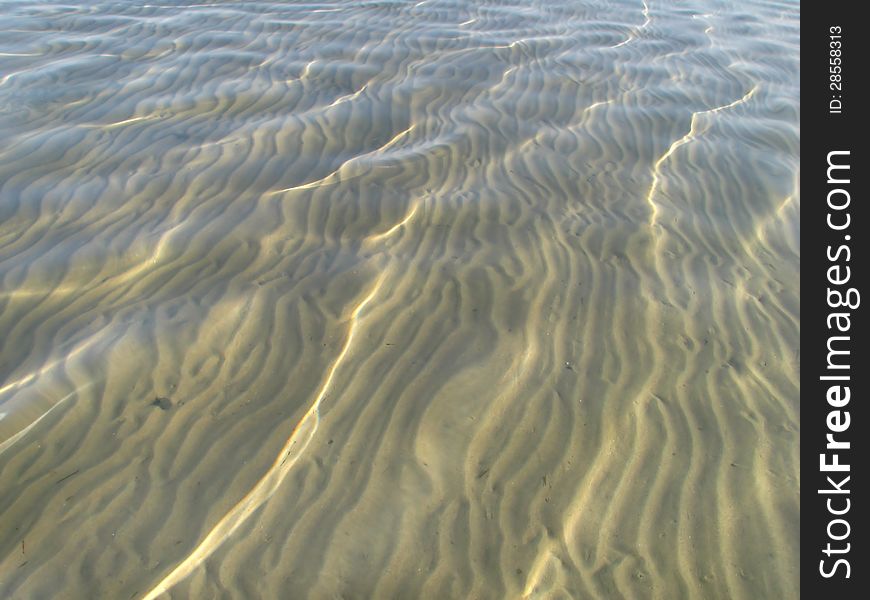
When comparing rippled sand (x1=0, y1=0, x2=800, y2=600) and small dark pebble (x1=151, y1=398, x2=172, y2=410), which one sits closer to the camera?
rippled sand (x1=0, y1=0, x2=800, y2=600)

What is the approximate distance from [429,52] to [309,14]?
259cm

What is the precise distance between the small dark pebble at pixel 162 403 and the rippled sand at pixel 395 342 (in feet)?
0.04

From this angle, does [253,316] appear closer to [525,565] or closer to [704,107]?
[525,565]

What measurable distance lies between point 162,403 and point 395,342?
3.91ft

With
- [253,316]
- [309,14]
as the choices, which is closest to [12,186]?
[253,316]

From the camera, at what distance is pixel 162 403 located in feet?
9.80

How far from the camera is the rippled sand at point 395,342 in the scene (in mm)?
2473

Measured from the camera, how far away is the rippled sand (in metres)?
2.47

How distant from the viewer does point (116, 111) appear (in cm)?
580

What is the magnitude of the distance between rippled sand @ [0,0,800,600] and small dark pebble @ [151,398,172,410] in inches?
0.5
